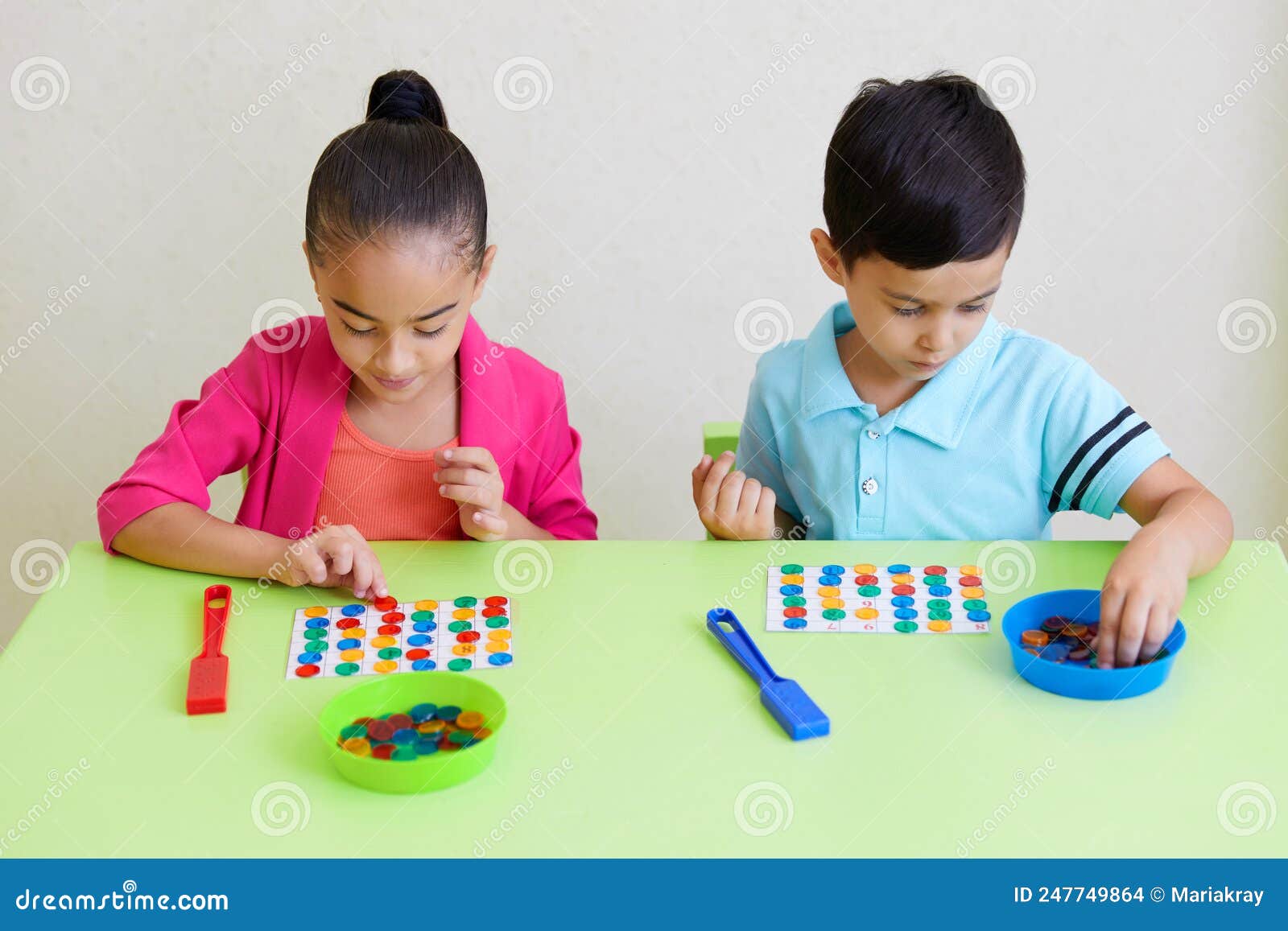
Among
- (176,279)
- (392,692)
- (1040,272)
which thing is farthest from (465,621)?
(1040,272)

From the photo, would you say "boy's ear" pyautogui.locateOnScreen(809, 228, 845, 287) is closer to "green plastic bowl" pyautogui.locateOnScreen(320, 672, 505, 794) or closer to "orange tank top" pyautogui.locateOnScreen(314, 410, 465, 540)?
"orange tank top" pyautogui.locateOnScreen(314, 410, 465, 540)

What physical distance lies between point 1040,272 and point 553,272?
2.53 ft

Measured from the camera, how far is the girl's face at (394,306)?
1250 millimetres

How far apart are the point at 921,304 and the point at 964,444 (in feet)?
0.69

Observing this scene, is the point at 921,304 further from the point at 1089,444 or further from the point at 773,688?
the point at 773,688

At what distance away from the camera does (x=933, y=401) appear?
1392mm

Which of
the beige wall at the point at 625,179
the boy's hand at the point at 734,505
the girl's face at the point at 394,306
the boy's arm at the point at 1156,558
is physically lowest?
the boy's arm at the point at 1156,558

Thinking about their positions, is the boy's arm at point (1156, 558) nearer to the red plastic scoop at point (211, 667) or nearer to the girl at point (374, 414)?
the girl at point (374, 414)

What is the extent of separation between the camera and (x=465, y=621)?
115 cm

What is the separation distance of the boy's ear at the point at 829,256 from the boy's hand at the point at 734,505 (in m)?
0.22

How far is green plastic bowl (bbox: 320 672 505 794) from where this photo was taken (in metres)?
0.90

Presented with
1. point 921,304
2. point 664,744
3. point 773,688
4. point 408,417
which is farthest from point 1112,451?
point 408,417

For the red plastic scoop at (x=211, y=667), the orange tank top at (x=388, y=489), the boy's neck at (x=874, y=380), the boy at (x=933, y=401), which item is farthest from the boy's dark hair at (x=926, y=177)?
the red plastic scoop at (x=211, y=667)
